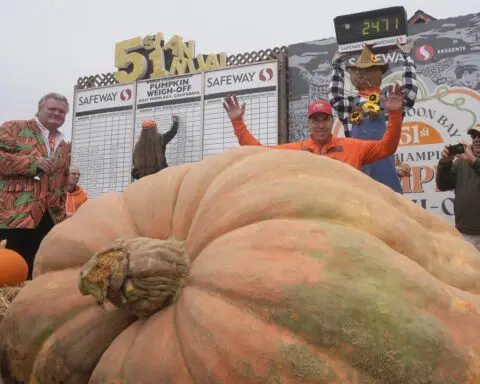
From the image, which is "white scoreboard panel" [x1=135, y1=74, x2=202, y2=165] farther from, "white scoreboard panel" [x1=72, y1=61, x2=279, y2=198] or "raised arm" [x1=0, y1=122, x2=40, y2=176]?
"raised arm" [x1=0, y1=122, x2=40, y2=176]

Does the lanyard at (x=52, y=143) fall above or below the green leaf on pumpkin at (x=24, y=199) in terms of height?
above

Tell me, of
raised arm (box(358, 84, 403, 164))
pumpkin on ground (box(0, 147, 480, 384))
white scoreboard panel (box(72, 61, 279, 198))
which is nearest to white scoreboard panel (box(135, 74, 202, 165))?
white scoreboard panel (box(72, 61, 279, 198))

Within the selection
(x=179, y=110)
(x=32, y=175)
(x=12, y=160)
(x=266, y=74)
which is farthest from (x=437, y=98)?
(x=12, y=160)

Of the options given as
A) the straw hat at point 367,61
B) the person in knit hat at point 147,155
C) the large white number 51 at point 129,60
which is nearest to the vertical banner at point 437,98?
the straw hat at point 367,61

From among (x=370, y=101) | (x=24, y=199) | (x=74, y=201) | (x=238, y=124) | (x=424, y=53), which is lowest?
(x=24, y=199)

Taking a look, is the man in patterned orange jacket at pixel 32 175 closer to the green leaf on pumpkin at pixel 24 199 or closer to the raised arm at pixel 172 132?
the green leaf on pumpkin at pixel 24 199

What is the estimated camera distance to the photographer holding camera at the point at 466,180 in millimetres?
3857

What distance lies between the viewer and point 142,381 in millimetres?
1030

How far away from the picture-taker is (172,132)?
6582 millimetres

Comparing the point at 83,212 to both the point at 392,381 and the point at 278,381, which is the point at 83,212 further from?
the point at 392,381

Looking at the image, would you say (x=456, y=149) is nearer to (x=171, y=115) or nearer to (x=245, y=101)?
(x=245, y=101)

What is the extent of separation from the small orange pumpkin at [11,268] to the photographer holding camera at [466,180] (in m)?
3.25

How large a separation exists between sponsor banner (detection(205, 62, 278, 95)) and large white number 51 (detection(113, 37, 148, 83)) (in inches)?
49.3

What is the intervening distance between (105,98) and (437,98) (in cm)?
490
